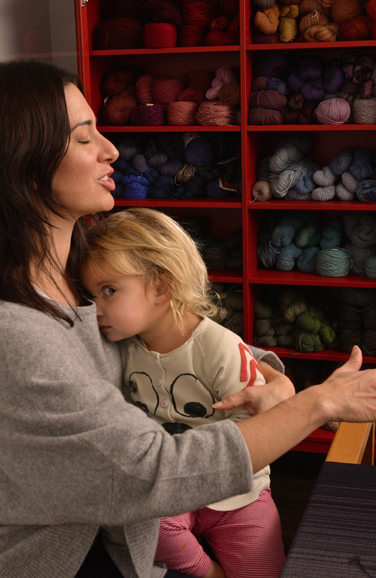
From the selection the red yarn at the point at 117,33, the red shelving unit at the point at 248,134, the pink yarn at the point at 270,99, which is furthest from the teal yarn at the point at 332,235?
the red yarn at the point at 117,33

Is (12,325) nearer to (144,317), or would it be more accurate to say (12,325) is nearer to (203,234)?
(144,317)

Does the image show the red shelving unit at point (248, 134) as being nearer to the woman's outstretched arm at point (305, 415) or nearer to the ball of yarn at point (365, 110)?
the ball of yarn at point (365, 110)

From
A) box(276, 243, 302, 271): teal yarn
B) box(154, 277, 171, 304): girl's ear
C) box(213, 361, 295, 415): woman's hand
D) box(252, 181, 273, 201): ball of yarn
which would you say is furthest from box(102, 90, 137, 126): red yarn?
box(213, 361, 295, 415): woman's hand

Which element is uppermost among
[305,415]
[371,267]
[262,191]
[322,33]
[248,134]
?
[322,33]

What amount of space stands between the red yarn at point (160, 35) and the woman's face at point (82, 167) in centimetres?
168

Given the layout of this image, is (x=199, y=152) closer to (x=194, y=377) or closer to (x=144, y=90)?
(x=144, y=90)

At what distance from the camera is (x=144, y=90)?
2738 mm

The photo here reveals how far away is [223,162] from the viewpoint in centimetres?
269

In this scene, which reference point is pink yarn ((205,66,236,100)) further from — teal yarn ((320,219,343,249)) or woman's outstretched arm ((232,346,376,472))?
woman's outstretched arm ((232,346,376,472))

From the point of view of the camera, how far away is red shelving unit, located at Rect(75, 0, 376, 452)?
2.45 metres

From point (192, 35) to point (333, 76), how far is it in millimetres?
650

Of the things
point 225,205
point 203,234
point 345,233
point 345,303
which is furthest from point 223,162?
point 345,303

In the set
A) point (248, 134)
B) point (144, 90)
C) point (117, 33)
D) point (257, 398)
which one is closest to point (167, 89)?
point (144, 90)

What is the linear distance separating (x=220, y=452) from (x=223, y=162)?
205cm
